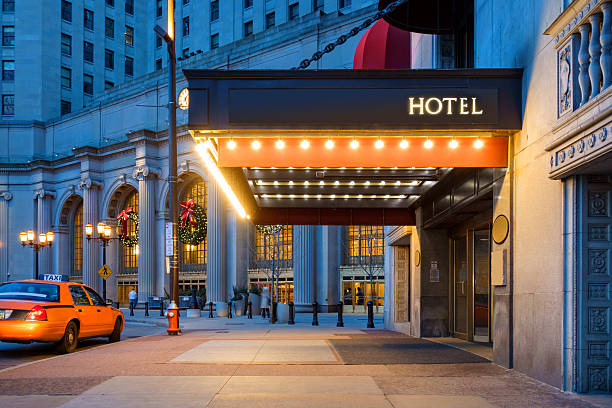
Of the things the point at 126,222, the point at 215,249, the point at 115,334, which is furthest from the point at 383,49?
the point at 126,222

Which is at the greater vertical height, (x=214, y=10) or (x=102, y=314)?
(x=214, y=10)

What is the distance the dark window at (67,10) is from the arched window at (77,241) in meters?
21.8

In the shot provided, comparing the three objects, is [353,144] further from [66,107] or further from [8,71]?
[8,71]

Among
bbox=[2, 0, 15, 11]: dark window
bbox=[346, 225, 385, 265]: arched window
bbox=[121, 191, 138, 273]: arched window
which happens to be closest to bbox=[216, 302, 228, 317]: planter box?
bbox=[346, 225, 385, 265]: arched window

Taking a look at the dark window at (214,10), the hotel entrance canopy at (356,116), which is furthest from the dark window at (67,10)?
the hotel entrance canopy at (356,116)

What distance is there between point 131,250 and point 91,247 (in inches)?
141

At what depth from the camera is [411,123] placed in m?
9.93

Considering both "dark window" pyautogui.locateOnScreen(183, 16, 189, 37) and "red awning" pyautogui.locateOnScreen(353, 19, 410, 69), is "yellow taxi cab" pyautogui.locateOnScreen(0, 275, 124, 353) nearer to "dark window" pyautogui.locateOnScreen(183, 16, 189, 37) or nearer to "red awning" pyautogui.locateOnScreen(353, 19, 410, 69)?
"red awning" pyautogui.locateOnScreen(353, 19, 410, 69)

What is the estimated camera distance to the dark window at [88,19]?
233 ft

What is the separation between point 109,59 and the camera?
239 ft

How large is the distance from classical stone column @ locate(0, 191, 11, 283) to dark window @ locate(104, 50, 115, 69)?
60.7 ft

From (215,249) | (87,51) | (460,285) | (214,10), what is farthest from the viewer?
(87,51)

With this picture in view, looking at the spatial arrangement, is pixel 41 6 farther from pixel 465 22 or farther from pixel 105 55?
pixel 465 22

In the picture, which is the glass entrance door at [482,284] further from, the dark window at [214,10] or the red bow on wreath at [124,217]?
the dark window at [214,10]
